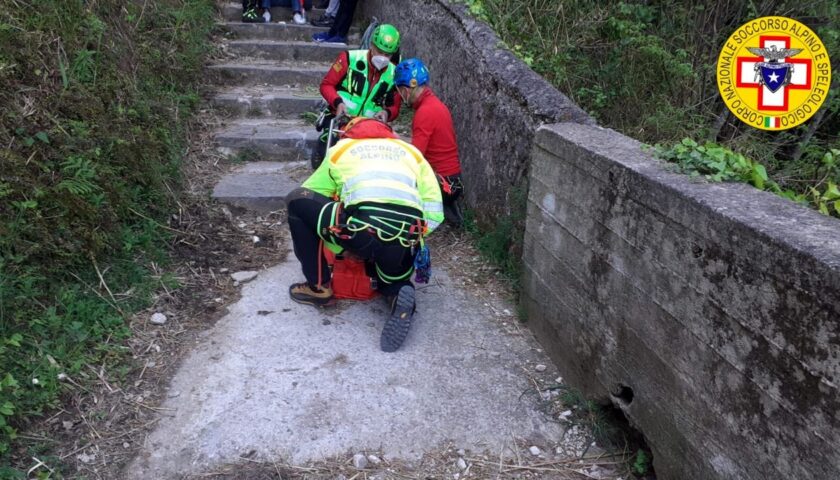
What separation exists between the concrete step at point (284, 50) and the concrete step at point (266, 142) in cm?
154

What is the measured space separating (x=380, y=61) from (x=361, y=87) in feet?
0.98

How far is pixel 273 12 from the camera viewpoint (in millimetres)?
8273

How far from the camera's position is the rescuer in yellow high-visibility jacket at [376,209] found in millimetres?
3412

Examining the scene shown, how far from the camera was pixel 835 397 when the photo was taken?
5.56ft

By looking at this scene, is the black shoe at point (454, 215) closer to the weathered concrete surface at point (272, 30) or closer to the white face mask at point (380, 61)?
the white face mask at point (380, 61)

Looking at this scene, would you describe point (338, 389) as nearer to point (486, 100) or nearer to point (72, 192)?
point (72, 192)

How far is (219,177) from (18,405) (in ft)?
9.88

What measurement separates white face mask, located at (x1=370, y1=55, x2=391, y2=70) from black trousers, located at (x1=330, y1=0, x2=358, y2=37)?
119 inches

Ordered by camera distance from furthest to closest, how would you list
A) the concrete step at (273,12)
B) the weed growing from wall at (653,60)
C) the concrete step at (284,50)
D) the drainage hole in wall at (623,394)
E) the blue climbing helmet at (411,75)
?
the concrete step at (273,12) < the concrete step at (284,50) < the weed growing from wall at (653,60) < the blue climbing helmet at (411,75) < the drainage hole in wall at (623,394)

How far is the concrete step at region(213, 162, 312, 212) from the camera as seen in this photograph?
5.12 m

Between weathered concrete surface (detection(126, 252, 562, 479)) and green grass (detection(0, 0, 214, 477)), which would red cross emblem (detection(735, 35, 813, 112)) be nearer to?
weathered concrete surface (detection(126, 252, 562, 479))

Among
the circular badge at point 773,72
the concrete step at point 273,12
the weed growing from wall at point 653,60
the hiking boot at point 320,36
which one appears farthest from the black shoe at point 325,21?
the circular badge at point 773,72

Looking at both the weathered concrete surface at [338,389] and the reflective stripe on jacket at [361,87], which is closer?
the weathered concrete surface at [338,389]

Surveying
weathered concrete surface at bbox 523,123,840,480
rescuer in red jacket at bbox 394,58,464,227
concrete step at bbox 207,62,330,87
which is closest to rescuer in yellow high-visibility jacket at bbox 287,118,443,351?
weathered concrete surface at bbox 523,123,840,480
